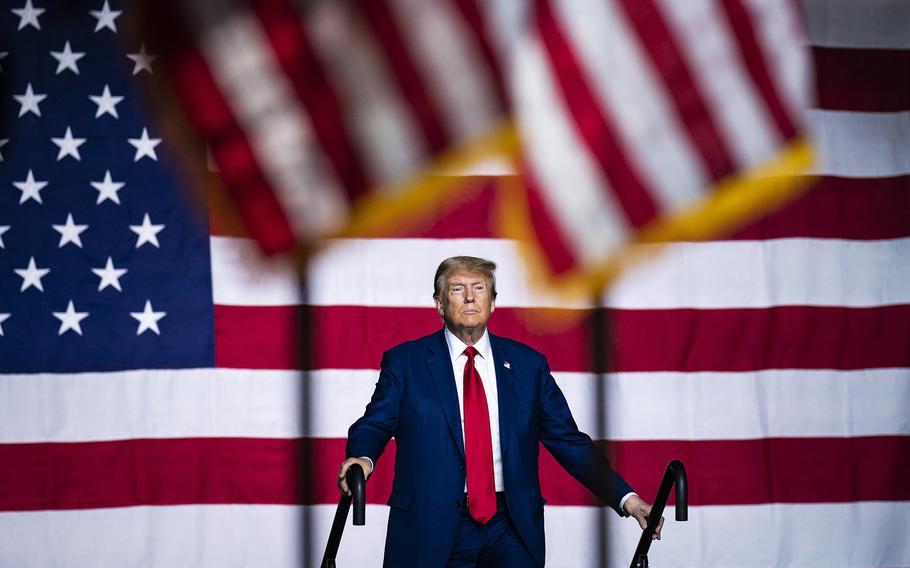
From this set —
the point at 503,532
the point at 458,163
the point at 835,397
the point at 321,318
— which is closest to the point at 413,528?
the point at 503,532

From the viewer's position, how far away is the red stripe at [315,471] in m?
4.99

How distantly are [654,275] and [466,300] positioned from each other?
2.11 metres

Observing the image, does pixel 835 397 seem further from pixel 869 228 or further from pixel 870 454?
pixel 869 228

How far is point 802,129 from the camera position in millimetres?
5270

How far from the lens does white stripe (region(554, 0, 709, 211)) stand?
5188 mm

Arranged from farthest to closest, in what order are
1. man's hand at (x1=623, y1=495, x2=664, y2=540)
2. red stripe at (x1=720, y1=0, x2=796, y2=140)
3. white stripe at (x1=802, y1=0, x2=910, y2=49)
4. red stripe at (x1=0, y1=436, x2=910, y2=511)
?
white stripe at (x1=802, y1=0, x2=910, y2=49) < red stripe at (x1=720, y1=0, x2=796, y2=140) < red stripe at (x1=0, y1=436, x2=910, y2=511) < man's hand at (x1=623, y1=495, x2=664, y2=540)

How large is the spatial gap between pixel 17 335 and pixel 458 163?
2.23m

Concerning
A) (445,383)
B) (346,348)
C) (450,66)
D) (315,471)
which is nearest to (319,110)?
(450,66)

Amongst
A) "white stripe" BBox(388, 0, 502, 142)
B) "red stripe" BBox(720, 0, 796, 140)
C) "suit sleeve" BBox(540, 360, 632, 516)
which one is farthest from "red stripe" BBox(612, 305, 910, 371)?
"suit sleeve" BBox(540, 360, 632, 516)

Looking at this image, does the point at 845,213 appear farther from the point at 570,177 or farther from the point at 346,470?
the point at 346,470

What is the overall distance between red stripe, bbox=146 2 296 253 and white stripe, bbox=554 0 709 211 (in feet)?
5.39

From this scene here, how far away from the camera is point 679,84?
17.0 feet

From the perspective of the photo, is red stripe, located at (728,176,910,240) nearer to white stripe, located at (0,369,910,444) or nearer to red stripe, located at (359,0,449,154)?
white stripe, located at (0,369,910,444)

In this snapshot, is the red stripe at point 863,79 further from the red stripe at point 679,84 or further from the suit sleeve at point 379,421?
the suit sleeve at point 379,421
